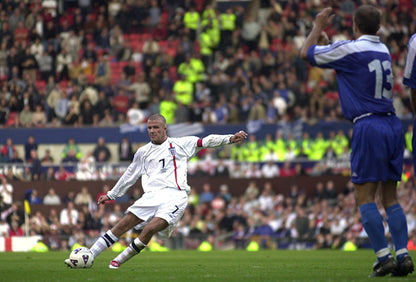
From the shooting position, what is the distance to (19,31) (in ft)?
102

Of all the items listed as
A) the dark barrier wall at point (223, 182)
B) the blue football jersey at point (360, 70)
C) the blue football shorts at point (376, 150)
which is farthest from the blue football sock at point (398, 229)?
the dark barrier wall at point (223, 182)

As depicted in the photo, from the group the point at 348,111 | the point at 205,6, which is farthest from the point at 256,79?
the point at 348,111

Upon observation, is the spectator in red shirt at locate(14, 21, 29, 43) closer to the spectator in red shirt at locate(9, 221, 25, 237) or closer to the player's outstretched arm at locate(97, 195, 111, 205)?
the spectator in red shirt at locate(9, 221, 25, 237)

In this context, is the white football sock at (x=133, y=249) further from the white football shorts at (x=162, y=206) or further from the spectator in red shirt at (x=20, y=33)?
the spectator in red shirt at (x=20, y=33)

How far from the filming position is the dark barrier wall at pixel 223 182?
24.5 meters

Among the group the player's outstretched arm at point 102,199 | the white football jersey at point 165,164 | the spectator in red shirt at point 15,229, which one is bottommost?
the spectator in red shirt at point 15,229

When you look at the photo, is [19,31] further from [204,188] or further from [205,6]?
[204,188]

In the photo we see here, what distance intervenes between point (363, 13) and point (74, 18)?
24123mm

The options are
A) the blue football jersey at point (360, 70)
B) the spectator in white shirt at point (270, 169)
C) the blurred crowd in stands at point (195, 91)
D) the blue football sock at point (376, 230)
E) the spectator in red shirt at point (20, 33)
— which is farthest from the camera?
the spectator in red shirt at point (20, 33)

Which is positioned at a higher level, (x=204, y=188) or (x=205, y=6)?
(x=205, y=6)

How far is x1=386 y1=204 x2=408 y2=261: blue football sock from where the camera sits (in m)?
8.91

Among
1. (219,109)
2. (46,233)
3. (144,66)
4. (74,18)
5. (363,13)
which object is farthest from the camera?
(74,18)

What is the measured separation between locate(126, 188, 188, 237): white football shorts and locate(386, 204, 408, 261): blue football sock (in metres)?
3.15

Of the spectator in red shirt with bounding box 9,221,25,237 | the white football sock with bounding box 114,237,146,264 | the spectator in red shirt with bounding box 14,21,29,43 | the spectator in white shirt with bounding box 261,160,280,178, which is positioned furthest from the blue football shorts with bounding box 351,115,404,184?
the spectator in red shirt with bounding box 14,21,29,43
